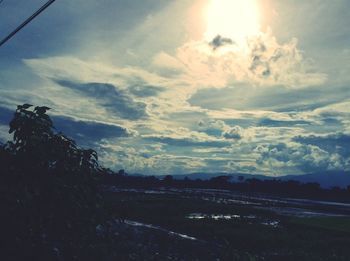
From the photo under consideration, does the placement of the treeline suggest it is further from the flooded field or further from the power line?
the power line

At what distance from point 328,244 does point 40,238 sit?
3067 cm

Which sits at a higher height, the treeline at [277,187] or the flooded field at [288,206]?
the treeline at [277,187]

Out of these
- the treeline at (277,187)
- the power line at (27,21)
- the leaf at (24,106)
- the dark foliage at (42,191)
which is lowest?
the dark foliage at (42,191)

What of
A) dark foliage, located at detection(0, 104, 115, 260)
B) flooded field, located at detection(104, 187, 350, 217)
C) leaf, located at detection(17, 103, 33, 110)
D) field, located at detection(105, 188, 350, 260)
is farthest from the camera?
flooded field, located at detection(104, 187, 350, 217)

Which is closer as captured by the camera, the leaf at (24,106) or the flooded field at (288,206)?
the leaf at (24,106)

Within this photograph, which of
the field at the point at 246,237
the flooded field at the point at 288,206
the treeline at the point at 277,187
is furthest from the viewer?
the treeline at the point at 277,187

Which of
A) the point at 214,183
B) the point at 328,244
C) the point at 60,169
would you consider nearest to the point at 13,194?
the point at 60,169

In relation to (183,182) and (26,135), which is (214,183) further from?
(26,135)

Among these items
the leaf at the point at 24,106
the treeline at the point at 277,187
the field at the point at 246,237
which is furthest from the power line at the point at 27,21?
the treeline at the point at 277,187

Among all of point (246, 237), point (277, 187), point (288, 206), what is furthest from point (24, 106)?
point (277, 187)

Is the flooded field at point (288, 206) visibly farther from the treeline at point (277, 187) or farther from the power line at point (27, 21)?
the power line at point (27, 21)

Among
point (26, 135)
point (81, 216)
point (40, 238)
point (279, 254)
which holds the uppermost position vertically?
point (26, 135)

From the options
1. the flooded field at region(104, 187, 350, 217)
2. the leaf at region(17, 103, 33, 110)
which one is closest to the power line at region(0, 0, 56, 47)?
the leaf at region(17, 103, 33, 110)

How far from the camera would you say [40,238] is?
5.80 metres
